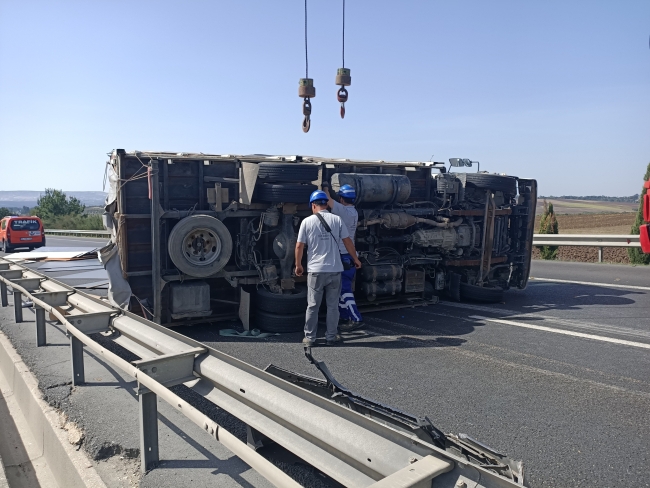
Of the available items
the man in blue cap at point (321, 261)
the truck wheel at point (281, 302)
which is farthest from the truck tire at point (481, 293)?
the man in blue cap at point (321, 261)

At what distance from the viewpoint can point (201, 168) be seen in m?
7.37

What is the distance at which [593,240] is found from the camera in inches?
614

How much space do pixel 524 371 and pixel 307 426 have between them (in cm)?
356

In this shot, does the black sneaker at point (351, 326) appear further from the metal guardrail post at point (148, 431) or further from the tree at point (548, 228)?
the tree at point (548, 228)

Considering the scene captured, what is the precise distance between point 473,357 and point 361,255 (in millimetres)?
2872

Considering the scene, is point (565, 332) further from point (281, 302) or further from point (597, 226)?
point (597, 226)

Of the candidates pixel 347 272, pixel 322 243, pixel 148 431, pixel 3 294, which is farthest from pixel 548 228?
pixel 148 431

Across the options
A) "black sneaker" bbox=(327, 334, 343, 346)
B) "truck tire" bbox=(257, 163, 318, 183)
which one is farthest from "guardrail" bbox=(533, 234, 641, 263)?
"black sneaker" bbox=(327, 334, 343, 346)

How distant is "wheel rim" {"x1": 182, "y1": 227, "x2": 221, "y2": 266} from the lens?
714 cm

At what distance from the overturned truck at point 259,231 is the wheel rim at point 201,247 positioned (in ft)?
0.05

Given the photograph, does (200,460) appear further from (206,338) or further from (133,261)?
(133,261)

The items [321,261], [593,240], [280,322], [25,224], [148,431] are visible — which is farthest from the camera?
[25,224]

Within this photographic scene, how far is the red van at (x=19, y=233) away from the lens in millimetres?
26109

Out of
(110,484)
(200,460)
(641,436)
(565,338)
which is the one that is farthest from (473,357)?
(110,484)
